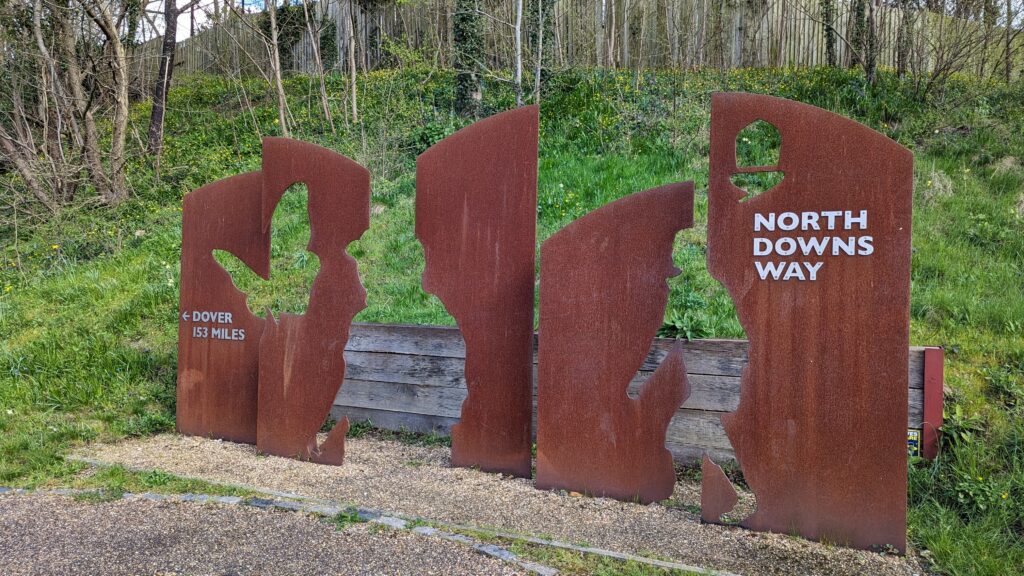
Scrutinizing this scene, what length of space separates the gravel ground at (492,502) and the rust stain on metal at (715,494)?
7 cm

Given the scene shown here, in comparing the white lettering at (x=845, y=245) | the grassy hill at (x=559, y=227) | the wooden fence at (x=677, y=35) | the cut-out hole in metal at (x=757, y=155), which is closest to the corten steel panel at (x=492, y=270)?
the grassy hill at (x=559, y=227)

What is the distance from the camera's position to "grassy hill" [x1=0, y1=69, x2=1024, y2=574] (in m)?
3.88

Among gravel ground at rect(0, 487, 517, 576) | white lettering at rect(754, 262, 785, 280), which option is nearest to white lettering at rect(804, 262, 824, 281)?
white lettering at rect(754, 262, 785, 280)

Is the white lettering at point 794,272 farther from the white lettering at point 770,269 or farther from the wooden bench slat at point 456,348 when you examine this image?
the wooden bench slat at point 456,348

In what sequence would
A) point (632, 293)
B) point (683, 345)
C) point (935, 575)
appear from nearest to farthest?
1. point (935, 575)
2. point (632, 293)
3. point (683, 345)

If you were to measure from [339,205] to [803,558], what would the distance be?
125 inches

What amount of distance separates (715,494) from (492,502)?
3.52ft

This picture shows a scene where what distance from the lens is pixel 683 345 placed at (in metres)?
4.26

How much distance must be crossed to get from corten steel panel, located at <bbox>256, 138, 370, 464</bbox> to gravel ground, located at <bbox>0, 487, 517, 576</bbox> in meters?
1.06

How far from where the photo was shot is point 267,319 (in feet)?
16.1

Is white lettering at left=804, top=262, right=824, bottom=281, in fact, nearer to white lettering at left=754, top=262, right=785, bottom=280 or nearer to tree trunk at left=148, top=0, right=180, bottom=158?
white lettering at left=754, top=262, right=785, bottom=280

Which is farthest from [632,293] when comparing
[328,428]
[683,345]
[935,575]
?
[328,428]

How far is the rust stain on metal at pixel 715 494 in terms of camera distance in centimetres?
354

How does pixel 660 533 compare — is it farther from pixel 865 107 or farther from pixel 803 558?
pixel 865 107
